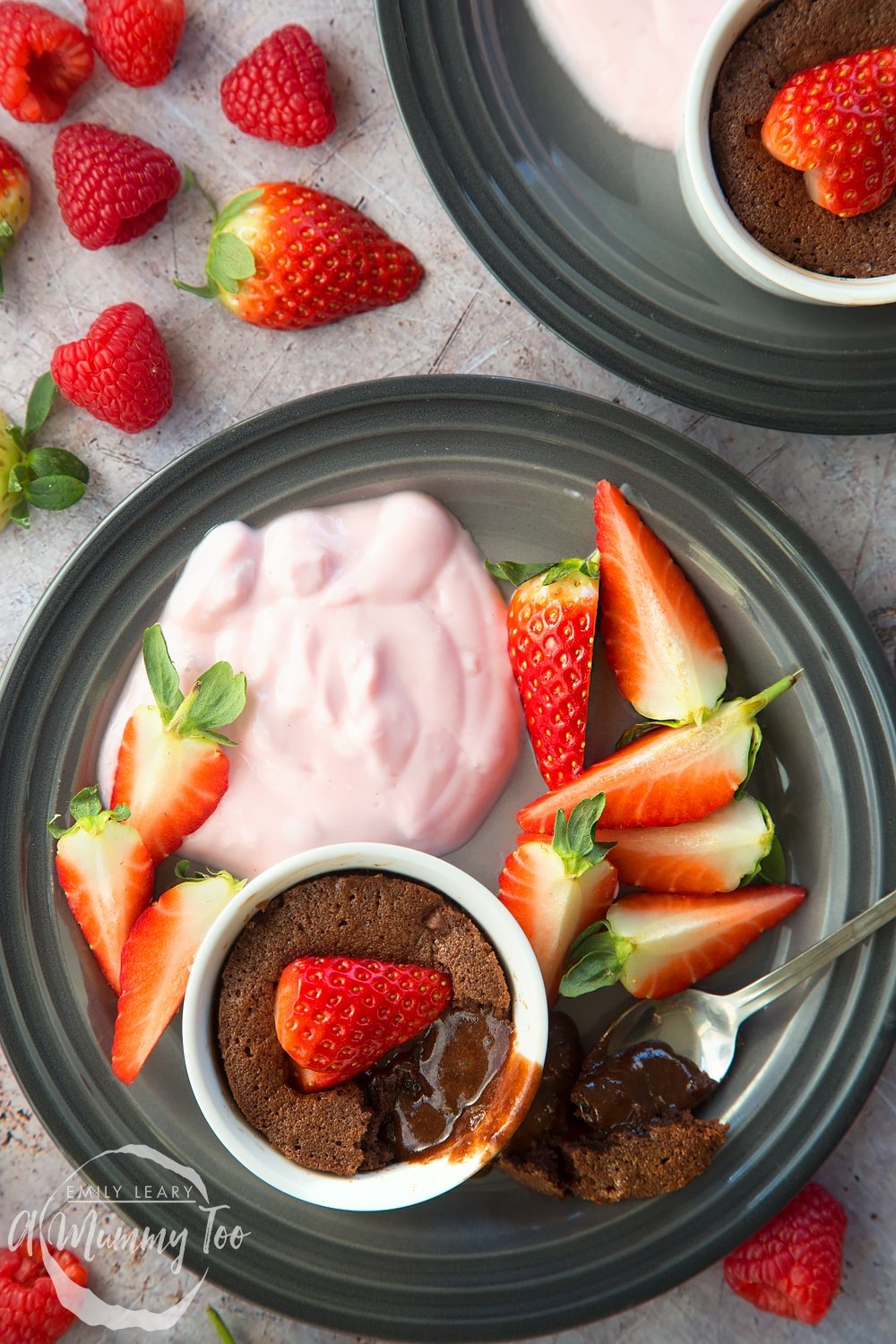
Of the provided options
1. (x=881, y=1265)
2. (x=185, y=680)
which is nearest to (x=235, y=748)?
(x=185, y=680)

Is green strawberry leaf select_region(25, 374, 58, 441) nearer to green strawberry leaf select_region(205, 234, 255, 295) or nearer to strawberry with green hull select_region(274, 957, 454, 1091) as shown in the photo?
green strawberry leaf select_region(205, 234, 255, 295)

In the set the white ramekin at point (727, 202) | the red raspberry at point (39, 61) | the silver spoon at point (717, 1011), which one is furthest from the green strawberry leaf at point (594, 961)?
the red raspberry at point (39, 61)

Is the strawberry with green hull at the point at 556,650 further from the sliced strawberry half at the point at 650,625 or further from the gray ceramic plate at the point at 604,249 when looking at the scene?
the gray ceramic plate at the point at 604,249

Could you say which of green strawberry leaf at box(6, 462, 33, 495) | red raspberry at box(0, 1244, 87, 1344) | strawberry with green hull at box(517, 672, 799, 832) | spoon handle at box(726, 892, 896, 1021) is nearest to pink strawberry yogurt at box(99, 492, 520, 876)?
strawberry with green hull at box(517, 672, 799, 832)

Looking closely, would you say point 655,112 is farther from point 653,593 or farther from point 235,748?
point 235,748

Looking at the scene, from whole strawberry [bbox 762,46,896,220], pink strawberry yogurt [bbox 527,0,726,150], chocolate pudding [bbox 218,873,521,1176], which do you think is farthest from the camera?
pink strawberry yogurt [bbox 527,0,726,150]

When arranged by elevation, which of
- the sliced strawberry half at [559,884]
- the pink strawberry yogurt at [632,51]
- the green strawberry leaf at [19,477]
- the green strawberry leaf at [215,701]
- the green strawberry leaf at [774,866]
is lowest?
the green strawberry leaf at [774,866]
